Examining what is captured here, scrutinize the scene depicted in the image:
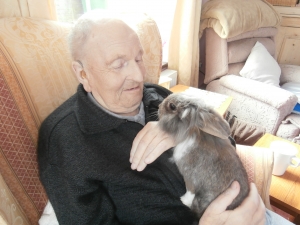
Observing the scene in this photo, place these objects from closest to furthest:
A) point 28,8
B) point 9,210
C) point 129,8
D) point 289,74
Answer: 1. point 9,210
2. point 28,8
3. point 129,8
4. point 289,74

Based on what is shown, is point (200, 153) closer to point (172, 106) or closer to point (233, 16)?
point (172, 106)

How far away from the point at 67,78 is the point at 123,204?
25.0 inches

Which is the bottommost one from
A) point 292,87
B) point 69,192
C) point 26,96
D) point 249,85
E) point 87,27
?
point 292,87

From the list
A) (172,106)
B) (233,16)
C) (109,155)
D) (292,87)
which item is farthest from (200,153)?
(292,87)

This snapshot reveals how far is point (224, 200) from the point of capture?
2.82 feet

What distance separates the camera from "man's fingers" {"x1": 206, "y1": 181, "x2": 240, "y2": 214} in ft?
2.81

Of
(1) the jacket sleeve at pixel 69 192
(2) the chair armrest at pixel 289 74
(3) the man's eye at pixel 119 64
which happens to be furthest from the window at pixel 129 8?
(2) the chair armrest at pixel 289 74

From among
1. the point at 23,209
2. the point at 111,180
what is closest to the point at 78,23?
the point at 111,180

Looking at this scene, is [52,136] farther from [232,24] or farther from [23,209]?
[232,24]

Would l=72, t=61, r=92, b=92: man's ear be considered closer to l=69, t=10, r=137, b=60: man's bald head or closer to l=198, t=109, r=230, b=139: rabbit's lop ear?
l=69, t=10, r=137, b=60: man's bald head

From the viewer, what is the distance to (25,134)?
32.4 inches

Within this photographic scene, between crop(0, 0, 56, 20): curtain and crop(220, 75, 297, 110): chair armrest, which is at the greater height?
crop(0, 0, 56, 20): curtain

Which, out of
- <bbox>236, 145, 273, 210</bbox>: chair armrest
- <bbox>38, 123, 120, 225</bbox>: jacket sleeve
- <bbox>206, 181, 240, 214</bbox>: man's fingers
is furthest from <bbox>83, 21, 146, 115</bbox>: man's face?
<bbox>236, 145, 273, 210</bbox>: chair armrest

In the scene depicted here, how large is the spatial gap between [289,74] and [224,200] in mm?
2745
